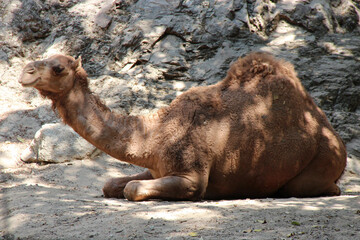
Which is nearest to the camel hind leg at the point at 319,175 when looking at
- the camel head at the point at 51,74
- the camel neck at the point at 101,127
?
the camel neck at the point at 101,127

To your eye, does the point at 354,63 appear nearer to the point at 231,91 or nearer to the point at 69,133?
the point at 231,91

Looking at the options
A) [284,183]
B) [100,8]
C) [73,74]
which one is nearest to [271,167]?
[284,183]

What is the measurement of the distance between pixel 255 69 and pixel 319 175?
1.53 meters

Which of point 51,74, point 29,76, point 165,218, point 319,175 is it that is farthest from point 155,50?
point 165,218

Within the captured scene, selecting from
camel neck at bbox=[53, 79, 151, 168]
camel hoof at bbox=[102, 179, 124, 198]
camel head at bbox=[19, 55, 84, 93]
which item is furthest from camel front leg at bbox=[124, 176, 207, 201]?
camel head at bbox=[19, 55, 84, 93]

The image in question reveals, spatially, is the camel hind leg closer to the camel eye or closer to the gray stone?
the camel eye

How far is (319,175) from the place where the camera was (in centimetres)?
562

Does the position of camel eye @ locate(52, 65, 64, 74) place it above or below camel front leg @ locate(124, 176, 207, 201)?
above

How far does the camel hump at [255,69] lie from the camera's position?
5.84 meters

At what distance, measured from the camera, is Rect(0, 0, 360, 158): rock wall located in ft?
28.7

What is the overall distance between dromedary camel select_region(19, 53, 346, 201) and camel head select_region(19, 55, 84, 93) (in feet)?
0.04

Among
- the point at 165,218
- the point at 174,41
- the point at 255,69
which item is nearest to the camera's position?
the point at 165,218

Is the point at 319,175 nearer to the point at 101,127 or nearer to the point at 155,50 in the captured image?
the point at 101,127

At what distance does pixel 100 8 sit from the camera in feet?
33.3
